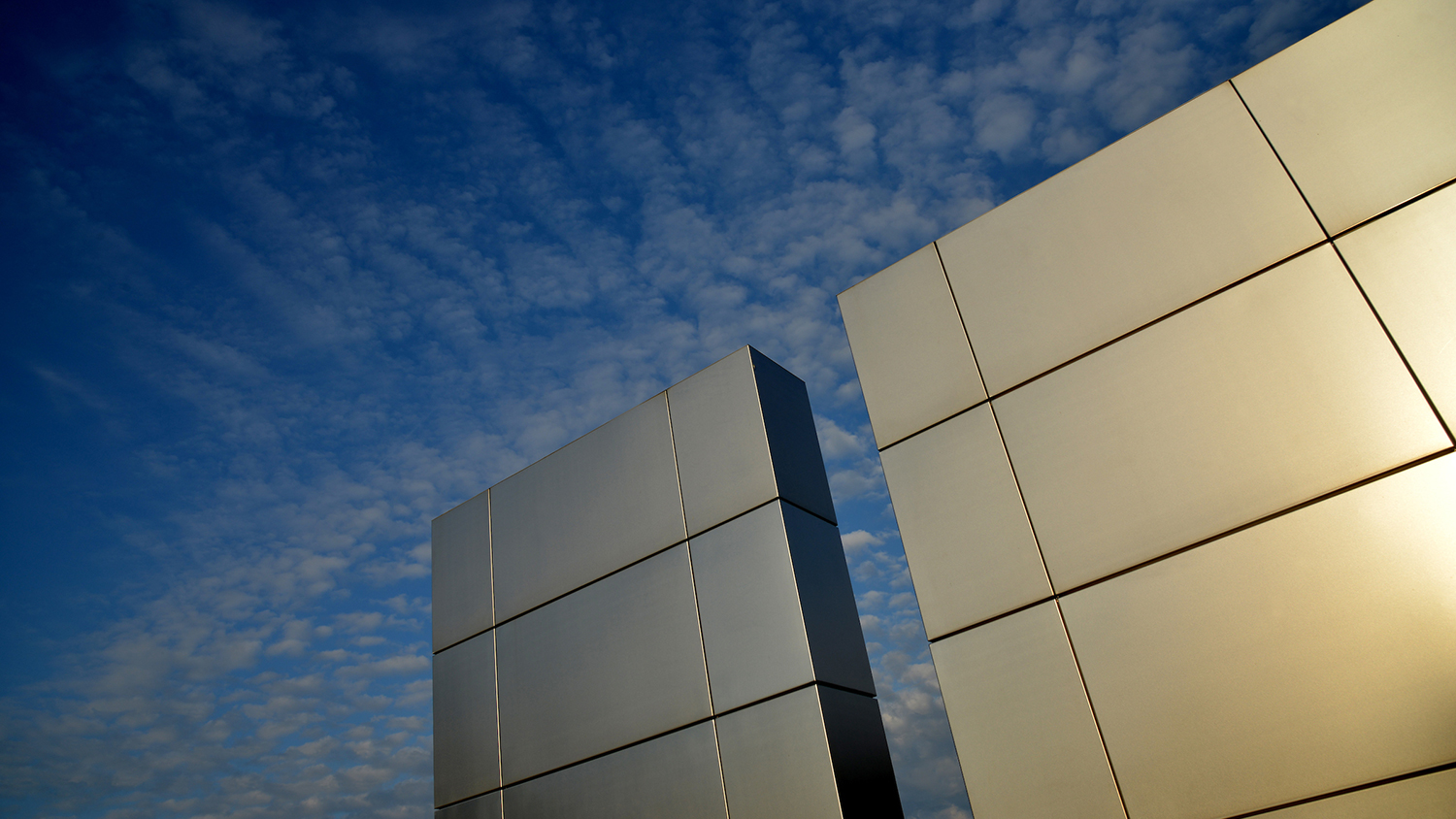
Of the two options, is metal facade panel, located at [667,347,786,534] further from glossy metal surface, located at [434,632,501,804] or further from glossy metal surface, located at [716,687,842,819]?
glossy metal surface, located at [434,632,501,804]

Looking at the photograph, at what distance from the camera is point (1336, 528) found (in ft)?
19.5

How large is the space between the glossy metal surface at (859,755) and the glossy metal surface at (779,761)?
4.6 inches

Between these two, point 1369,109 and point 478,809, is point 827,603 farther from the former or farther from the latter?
point 1369,109

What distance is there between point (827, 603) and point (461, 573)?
5.85 metres

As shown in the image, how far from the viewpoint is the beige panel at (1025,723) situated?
6.33 m

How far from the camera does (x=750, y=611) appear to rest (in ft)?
28.4

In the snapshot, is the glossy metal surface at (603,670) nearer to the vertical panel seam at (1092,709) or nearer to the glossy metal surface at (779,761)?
the glossy metal surface at (779,761)

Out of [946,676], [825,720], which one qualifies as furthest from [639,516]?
[946,676]

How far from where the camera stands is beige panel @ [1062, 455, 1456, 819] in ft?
17.9

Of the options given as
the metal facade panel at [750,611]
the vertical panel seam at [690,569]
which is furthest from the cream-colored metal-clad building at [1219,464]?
the vertical panel seam at [690,569]

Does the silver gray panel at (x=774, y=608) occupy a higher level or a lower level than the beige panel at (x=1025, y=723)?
higher

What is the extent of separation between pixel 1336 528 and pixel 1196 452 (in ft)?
3.47

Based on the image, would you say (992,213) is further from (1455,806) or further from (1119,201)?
(1455,806)

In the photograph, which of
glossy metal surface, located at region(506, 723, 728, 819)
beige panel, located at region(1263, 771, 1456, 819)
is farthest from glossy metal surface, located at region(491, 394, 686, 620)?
beige panel, located at region(1263, 771, 1456, 819)
